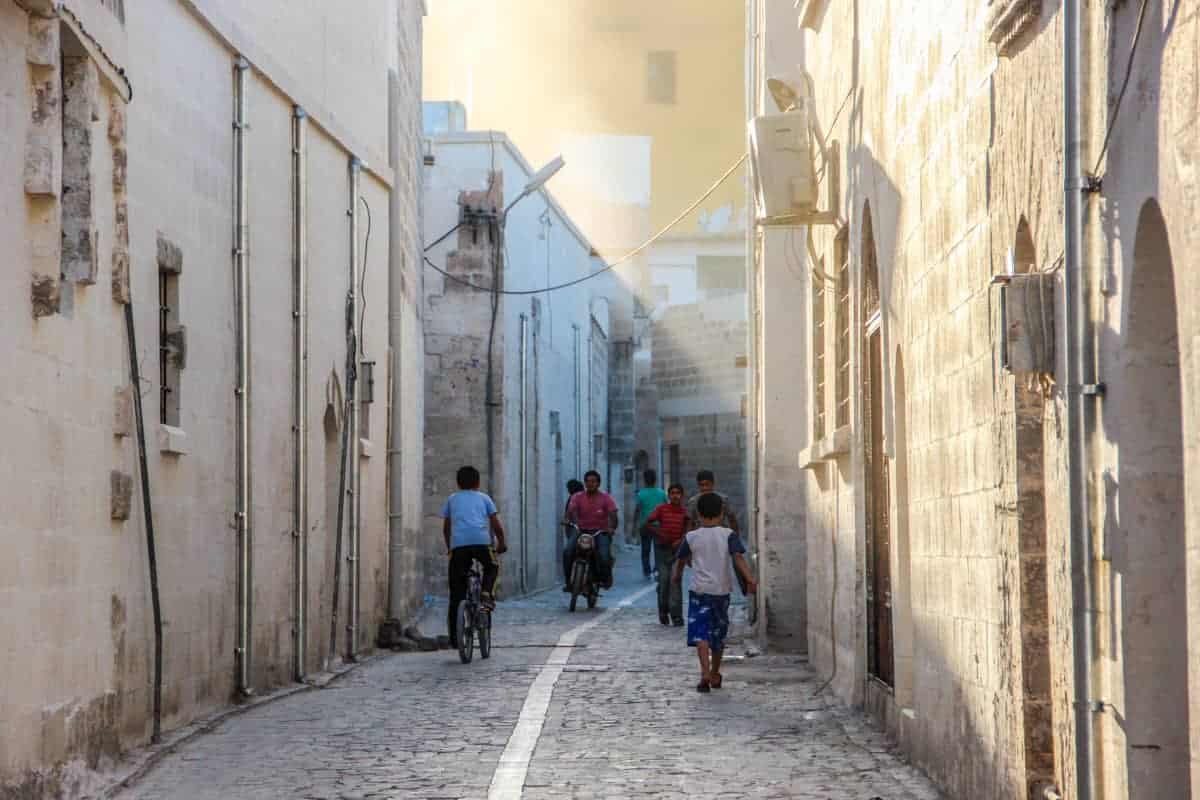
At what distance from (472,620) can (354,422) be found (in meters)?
2.61

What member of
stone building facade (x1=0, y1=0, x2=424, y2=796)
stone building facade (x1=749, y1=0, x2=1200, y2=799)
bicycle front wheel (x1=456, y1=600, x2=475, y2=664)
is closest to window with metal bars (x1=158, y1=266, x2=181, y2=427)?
stone building facade (x1=0, y1=0, x2=424, y2=796)

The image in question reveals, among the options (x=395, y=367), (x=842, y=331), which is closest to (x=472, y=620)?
(x=842, y=331)

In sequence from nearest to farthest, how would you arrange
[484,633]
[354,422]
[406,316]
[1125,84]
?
1. [1125,84]
2. [484,633]
3. [354,422]
4. [406,316]

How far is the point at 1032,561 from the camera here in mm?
7141

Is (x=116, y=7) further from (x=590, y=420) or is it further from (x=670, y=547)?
(x=590, y=420)

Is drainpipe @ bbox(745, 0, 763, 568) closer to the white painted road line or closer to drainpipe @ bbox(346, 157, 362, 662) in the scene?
the white painted road line

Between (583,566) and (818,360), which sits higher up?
(818,360)

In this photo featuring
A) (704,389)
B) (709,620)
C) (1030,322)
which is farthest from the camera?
(704,389)

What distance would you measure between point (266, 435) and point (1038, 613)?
804cm

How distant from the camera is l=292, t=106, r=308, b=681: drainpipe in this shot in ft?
48.8

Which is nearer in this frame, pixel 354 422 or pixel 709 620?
pixel 709 620

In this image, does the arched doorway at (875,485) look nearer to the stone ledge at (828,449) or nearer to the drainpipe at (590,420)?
the stone ledge at (828,449)

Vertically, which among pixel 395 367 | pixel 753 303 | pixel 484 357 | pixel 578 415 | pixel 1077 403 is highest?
pixel 484 357

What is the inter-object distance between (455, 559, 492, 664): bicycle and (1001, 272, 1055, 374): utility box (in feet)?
29.9
